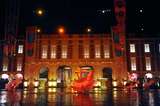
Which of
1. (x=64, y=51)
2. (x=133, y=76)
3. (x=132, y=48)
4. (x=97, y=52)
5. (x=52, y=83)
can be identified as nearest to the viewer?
(x=52, y=83)

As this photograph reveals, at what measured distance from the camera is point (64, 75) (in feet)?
146

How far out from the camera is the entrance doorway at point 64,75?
142 feet

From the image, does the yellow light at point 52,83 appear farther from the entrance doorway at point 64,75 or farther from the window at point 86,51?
the window at point 86,51

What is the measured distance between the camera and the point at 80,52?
144 feet

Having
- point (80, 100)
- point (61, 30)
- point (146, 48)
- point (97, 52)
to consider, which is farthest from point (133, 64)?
point (80, 100)

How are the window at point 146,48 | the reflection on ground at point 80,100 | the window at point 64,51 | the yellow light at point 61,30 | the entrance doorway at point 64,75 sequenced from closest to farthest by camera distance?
the reflection on ground at point 80,100, the entrance doorway at point 64,75, the window at point 64,51, the window at point 146,48, the yellow light at point 61,30

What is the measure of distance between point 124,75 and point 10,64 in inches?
845

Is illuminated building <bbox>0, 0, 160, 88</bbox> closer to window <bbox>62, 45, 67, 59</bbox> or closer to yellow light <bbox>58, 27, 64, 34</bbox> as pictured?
window <bbox>62, 45, 67, 59</bbox>

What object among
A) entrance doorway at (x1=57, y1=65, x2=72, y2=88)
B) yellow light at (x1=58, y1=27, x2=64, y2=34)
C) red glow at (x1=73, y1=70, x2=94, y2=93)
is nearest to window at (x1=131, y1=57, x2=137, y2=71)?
entrance doorway at (x1=57, y1=65, x2=72, y2=88)

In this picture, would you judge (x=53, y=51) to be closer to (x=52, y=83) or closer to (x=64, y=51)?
(x=64, y=51)

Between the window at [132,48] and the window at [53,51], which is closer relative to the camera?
the window at [53,51]

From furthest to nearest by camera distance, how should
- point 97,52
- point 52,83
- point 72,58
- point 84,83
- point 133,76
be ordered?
1. point 97,52
2. point 72,58
3. point 133,76
4. point 52,83
5. point 84,83

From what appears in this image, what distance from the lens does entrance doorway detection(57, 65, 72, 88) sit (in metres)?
43.2

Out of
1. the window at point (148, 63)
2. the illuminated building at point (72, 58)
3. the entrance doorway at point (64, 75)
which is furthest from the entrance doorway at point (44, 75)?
the window at point (148, 63)
